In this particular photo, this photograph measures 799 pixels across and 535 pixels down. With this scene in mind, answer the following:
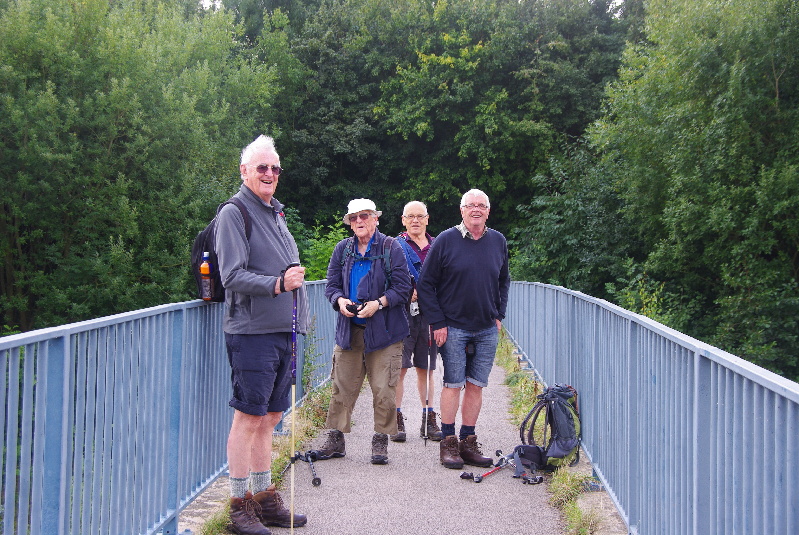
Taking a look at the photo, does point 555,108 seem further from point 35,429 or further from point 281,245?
point 35,429

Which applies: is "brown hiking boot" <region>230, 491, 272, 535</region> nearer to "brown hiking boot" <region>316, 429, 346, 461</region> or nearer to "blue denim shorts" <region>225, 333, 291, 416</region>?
"blue denim shorts" <region>225, 333, 291, 416</region>

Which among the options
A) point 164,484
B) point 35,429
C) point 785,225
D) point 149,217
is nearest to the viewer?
point 35,429

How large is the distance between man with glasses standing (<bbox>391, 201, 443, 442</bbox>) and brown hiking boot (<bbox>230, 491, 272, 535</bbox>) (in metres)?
2.68

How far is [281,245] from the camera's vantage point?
465 centimetres

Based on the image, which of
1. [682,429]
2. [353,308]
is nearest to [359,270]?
[353,308]

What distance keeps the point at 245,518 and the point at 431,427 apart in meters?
3.04

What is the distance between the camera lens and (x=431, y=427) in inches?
287

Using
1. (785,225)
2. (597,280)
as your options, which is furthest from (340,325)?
(597,280)

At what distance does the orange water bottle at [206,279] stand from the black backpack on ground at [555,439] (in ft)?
9.03

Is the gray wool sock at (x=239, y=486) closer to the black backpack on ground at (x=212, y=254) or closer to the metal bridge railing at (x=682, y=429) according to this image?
the black backpack on ground at (x=212, y=254)

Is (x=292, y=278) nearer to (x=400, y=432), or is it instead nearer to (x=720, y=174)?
(x=400, y=432)

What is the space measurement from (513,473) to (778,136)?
15944mm

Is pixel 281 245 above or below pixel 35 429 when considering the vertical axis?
above

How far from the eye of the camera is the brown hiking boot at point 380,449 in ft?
20.5
